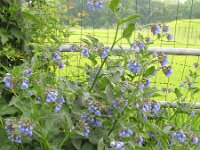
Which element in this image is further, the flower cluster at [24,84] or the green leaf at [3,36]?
the green leaf at [3,36]

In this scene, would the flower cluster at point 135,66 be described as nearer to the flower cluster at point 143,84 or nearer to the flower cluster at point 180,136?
the flower cluster at point 143,84

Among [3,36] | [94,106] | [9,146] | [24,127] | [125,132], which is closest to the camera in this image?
[24,127]

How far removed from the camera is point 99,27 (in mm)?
3637

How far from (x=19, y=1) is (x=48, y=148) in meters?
1.27

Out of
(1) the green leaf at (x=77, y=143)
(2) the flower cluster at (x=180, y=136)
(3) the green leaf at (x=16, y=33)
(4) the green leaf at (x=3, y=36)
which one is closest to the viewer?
(2) the flower cluster at (x=180, y=136)

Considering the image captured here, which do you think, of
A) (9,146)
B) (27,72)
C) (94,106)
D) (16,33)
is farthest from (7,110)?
(16,33)

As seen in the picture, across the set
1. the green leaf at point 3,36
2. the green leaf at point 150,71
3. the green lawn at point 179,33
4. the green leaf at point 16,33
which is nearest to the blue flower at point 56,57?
the green leaf at point 150,71

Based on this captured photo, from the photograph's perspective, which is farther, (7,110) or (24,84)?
(7,110)

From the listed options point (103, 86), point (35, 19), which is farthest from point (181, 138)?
point (35, 19)

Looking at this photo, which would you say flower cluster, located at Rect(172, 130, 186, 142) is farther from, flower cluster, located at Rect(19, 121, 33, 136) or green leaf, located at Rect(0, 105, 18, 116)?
green leaf, located at Rect(0, 105, 18, 116)

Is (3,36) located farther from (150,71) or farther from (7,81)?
(150,71)

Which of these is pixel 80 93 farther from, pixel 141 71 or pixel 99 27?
pixel 99 27

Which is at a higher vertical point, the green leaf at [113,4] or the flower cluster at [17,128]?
the green leaf at [113,4]

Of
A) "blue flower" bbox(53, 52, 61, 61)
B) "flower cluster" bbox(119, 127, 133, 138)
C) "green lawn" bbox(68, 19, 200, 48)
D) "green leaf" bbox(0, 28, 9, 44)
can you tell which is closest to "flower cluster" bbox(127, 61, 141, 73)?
"flower cluster" bbox(119, 127, 133, 138)
